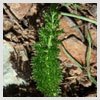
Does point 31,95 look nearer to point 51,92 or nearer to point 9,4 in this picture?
point 51,92

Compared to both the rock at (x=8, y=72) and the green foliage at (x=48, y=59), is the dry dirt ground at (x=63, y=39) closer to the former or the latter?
the rock at (x=8, y=72)


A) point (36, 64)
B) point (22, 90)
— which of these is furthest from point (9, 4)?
point (22, 90)

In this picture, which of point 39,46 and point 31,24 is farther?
point 31,24

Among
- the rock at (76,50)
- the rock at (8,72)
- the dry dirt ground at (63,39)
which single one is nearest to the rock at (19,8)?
the dry dirt ground at (63,39)

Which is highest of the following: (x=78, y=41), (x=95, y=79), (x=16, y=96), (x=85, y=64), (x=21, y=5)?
(x=21, y=5)

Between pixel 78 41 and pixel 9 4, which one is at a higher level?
pixel 9 4
